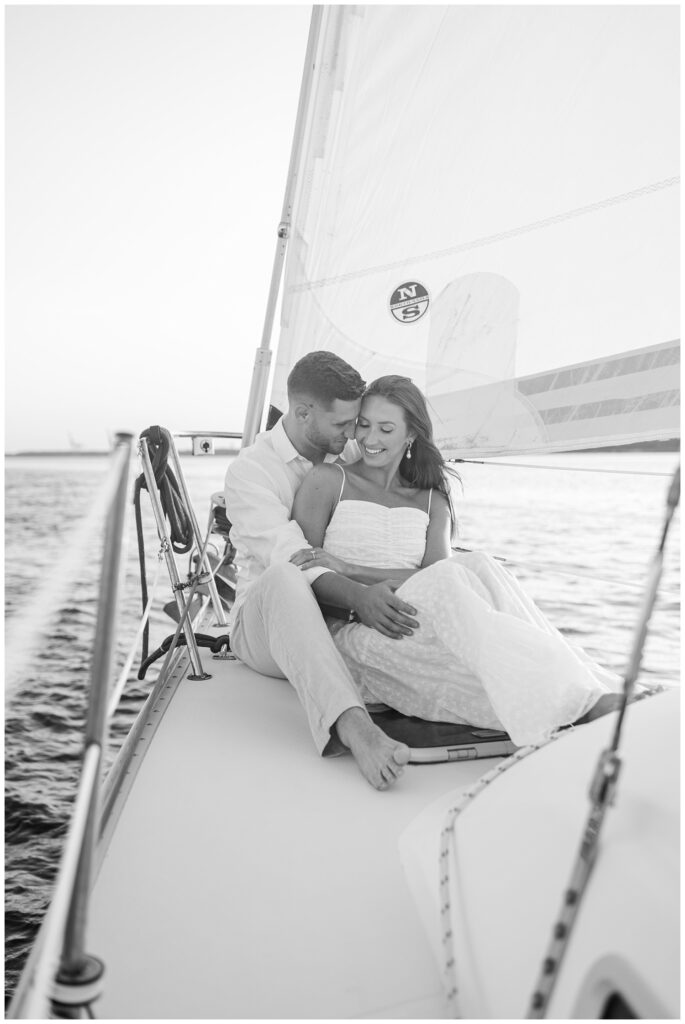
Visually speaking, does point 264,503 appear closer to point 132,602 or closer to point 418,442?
point 418,442

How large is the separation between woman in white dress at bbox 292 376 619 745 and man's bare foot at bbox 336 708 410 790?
0.65 ft

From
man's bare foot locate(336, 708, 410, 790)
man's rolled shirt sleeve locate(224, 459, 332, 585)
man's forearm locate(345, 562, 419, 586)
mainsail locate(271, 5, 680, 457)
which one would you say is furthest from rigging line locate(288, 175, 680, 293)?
man's bare foot locate(336, 708, 410, 790)

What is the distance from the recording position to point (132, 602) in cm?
705

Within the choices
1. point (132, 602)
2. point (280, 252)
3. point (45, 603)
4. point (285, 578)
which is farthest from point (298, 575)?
point (132, 602)

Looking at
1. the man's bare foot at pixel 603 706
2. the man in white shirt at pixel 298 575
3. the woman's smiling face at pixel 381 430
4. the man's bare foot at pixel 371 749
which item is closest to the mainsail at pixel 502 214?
the woman's smiling face at pixel 381 430

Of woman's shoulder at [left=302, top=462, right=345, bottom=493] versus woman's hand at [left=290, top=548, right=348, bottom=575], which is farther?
woman's shoulder at [left=302, top=462, right=345, bottom=493]

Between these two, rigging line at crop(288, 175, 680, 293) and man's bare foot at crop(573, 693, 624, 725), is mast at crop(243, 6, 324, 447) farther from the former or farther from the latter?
man's bare foot at crop(573, 693, 624, 725)

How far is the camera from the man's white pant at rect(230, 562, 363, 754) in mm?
1591

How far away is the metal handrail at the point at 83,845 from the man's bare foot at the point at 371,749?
2.54 feet

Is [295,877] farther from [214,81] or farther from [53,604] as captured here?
[214,81]

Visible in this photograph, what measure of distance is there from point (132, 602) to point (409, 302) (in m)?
5.12

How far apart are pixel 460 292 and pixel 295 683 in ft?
4.12

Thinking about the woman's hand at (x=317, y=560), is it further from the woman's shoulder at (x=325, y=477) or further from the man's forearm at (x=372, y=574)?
the woman's shoulder at (x=325, y=477)

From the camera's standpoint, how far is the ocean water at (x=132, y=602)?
191 cm
